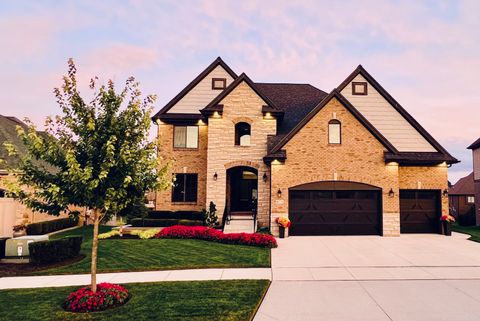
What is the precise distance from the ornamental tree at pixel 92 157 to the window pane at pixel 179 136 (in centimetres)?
1367

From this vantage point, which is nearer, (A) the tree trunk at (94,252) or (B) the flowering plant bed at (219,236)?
(A) the tree trunk at (94,252)

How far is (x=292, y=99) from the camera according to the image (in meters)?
24.1

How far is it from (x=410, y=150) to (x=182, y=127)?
15345mm

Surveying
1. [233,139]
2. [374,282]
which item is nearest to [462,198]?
[233,139]

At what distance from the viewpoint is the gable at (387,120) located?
1920cm

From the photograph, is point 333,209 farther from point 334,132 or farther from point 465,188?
point 465,188

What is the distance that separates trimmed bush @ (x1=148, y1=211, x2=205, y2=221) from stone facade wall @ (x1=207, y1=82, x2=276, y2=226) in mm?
1382

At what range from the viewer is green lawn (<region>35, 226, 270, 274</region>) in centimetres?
1067

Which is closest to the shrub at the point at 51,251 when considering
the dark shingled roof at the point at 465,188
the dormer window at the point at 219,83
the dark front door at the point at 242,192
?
the dark front door at the point at 242,192

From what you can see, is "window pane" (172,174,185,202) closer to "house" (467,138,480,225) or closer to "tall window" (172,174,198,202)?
"tall window" (172,174,198,202)

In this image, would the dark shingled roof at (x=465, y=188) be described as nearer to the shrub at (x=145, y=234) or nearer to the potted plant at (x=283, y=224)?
the potted plant at (x=283, y=224)

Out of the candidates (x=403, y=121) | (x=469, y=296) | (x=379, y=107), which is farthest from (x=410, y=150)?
(x=469, y=296)

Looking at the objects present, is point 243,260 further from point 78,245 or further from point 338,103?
point 338,103

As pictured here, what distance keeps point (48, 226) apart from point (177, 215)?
814 cm
